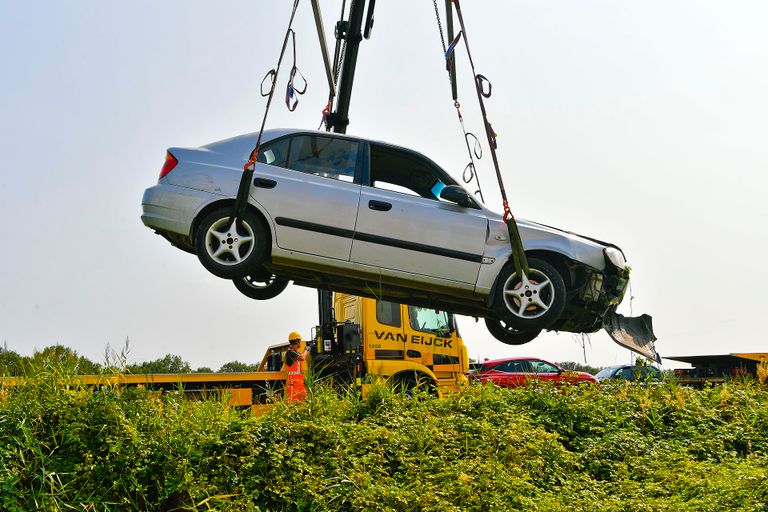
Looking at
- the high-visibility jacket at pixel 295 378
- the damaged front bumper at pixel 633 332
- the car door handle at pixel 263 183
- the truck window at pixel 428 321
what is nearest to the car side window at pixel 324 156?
the car door handle at pixel 263 183

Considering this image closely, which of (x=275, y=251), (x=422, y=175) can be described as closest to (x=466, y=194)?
(x=422, y=175)

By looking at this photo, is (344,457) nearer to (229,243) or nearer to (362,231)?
(362,231)

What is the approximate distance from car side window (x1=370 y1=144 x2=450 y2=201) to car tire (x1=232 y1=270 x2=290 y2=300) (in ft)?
4.29

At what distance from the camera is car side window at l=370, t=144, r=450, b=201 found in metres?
7.37

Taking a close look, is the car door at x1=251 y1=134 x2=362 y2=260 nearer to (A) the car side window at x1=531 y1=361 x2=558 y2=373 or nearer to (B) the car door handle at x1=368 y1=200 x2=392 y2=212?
(B) the car door handle at x1=368 y1=200 x2=392 y2=212

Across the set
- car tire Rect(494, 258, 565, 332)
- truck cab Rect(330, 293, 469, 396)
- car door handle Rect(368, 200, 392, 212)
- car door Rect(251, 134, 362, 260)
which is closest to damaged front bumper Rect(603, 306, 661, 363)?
car tire Rect(494, 258, 565, 332)

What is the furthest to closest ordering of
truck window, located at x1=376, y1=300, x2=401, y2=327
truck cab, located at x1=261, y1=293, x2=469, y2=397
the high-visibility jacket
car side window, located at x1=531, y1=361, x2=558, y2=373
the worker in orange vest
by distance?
1. car side window, located at x1=531, y1=361, x2=558, y2=373
2. truck window, located at x1=376, y1=300, x2=401, y2=327
3. truck cab, located at x1=261, y1=293, x2=469, y2=397
4. the worker in orange vest
5. the high-visibility jacket

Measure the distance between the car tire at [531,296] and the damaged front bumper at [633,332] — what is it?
3.51 feet

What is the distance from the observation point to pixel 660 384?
33.9 feet

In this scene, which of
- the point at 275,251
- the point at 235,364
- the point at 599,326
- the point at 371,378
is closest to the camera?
the point at 275,251

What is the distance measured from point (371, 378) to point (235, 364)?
6783 millimetres

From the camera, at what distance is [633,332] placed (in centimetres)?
809

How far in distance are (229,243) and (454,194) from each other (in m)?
1.90

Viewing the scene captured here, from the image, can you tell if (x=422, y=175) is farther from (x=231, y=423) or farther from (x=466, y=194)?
(x=231, y=423)
